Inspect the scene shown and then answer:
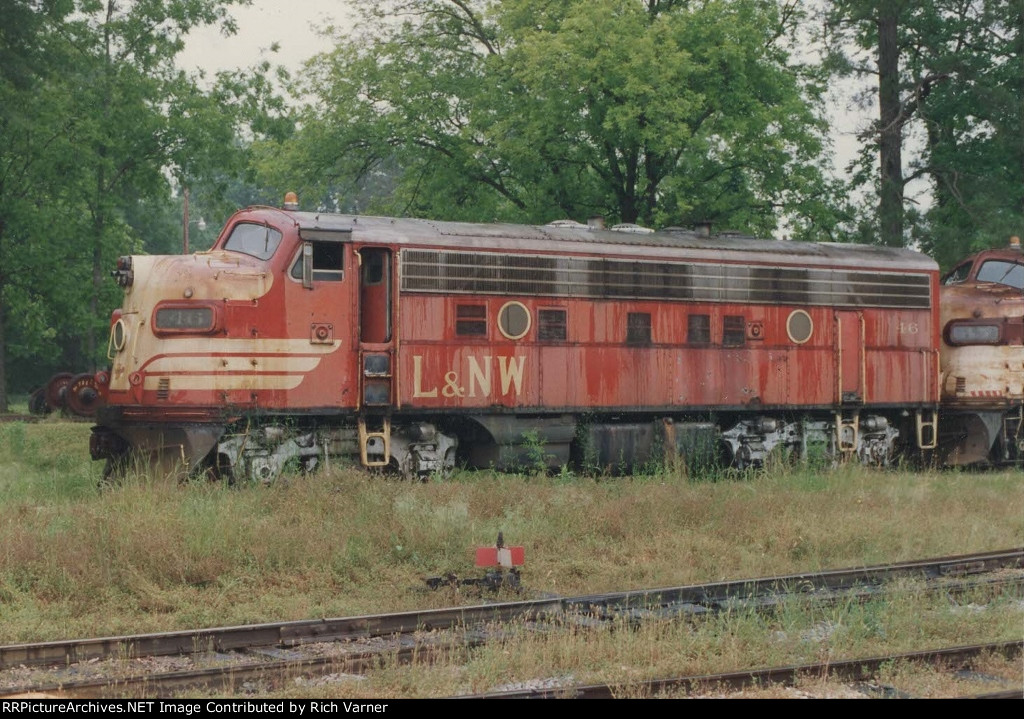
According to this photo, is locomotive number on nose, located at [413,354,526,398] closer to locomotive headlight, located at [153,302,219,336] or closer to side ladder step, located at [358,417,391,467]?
side ladder step, located at [358,417,391,467]

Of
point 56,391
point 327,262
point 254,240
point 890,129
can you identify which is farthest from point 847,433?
point 56,391

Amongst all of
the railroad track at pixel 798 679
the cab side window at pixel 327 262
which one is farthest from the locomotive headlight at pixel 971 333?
the railroad track at pixel 798 679

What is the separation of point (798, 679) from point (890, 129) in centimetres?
2433

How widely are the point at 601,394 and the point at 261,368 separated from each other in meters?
5.28

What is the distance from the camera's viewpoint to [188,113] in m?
32.2

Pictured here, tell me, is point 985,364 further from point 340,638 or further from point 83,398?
point 340,638

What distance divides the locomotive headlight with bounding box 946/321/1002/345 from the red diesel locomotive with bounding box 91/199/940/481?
1192mm

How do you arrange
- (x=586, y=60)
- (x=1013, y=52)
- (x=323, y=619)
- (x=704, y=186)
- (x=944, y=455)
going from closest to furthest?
(x=323, y=619) < (x=944, y=455) < (x=586, y=60) < (x=704, y=186) < (x=1013, y=52)

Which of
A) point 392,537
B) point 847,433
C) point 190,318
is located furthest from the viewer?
point 847,433

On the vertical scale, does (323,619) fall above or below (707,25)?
below

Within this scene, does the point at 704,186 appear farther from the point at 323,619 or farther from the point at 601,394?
the point at 323,619

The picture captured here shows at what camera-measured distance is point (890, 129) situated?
30.0 metres

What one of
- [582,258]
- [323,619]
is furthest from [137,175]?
[323,619]

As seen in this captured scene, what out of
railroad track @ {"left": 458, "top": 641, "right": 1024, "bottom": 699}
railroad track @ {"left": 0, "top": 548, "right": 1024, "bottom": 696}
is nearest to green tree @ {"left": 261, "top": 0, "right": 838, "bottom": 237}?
railroad track @ {"left": 0, "top": 548, "right": 1024, "bottom": 696}
